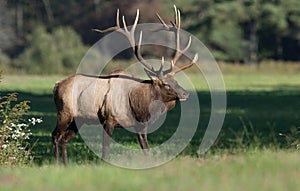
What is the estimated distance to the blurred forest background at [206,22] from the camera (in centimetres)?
8994

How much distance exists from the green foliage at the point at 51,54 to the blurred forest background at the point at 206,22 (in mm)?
7743

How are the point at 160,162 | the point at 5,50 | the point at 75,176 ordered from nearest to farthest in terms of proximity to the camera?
the point at 75,176 < the point at 160,162 < the point at 5,50

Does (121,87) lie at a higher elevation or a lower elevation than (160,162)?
higher

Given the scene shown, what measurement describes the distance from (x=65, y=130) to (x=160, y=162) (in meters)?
2.80

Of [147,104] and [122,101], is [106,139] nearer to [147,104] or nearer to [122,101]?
[122,101]

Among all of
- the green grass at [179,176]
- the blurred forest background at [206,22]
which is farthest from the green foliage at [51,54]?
the green grass at [179,176]

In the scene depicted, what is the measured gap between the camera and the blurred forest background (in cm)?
8994

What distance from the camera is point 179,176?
10.6m

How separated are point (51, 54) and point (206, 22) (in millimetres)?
26031

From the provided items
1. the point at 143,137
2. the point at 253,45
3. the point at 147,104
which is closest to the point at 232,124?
the point at 143,137

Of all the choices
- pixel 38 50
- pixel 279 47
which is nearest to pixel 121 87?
pixel 38 50

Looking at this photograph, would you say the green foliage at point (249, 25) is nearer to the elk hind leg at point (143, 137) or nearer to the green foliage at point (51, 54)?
the green foliage at point (51, 54)

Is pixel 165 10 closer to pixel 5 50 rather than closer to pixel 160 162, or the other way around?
pixel 5 50

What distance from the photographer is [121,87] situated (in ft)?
50.8
